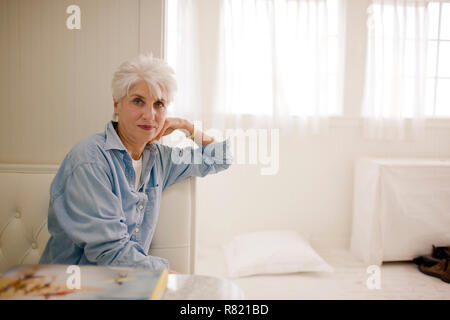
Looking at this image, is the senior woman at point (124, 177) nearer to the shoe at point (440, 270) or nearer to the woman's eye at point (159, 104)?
the woman's eye at point (159, 104)

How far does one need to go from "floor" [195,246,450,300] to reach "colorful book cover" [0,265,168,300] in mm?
1435

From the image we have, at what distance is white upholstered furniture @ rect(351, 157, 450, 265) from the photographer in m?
2.45

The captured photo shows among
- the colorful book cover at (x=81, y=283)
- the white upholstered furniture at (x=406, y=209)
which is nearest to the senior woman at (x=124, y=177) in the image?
the colorful book cover at (x=81, y=283)

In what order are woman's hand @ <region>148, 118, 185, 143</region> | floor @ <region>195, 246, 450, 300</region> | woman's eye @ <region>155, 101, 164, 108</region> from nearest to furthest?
1. woman's eye @ <region>155, 101, 164, 108</region>
2. woman's hand @ <region>148, 118, 185, 143</region>
3. floor @ <region>195, 246, 450, 300</region>

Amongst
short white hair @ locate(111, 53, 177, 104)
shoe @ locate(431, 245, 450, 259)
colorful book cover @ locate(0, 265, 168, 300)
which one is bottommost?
shoe @ locate(431, 245, 450, 259)

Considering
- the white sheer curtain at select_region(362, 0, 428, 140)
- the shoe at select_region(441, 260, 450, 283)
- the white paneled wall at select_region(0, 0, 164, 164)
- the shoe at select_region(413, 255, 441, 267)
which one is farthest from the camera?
the white sheer curtain at select_region(362, 0, 428, 140)

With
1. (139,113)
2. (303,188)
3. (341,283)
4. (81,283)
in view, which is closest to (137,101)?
(139,113)

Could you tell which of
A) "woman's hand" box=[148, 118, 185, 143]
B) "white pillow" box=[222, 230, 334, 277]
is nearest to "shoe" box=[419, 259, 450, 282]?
"white pillow" box=[222, 230, 334, 277]

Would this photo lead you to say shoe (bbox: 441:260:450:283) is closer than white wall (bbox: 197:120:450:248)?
Yes

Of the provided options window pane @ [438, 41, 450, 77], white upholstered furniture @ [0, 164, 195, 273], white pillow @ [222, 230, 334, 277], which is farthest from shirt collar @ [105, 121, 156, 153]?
window pane @ [438, 41, 450, 77]

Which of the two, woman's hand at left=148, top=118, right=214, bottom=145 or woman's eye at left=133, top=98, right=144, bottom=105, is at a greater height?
woman's eye at left=133, top=98, right=144, bottom=105

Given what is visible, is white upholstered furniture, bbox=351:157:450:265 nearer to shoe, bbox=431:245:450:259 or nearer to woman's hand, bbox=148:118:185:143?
shoe, bbox=431:245:450:259

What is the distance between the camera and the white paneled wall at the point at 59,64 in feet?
5.15

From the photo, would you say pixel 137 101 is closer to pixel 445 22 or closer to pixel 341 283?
pixel 341 283
